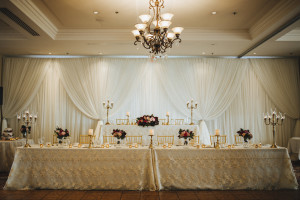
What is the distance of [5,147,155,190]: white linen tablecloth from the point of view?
15.6ft

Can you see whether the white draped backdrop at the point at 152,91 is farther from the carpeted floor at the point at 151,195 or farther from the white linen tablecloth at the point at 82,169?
the carpeted floor at the point at 151,195

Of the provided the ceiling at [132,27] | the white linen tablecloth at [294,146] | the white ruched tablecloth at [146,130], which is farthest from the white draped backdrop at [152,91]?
the white ruched tablecloth at [146,130]

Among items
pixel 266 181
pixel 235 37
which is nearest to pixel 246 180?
pixel 266 181

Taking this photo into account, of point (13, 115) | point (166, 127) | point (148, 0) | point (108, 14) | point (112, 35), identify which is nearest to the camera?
point (148, 0)

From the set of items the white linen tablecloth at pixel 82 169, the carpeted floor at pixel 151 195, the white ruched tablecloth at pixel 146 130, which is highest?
the white ruched tablecloth at pixel 146 130

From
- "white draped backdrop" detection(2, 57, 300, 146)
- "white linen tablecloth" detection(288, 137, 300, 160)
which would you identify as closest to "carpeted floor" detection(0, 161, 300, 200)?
"white linen tablecloth" detection(288, 137, 300, 160)

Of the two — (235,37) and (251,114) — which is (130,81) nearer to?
(235,37)

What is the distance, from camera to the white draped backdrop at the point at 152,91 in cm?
891

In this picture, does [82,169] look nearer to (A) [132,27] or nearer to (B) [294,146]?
(A) [132,27]

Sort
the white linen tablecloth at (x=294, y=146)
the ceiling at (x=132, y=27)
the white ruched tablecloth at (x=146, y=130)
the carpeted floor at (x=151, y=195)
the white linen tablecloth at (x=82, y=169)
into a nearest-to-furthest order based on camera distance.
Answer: the carpeted floor at (x=151, y=195), the white linen tablecloth at (x=82, y=169), the ceiling at (x=132, y=27), the white ruched tablecloth at (x=146, y=130), the white linen tablecloth at (x=294, y=146)

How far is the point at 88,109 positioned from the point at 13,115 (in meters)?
2.63

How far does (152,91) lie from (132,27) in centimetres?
275

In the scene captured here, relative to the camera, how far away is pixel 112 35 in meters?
7.07

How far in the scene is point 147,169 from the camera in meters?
4.78
